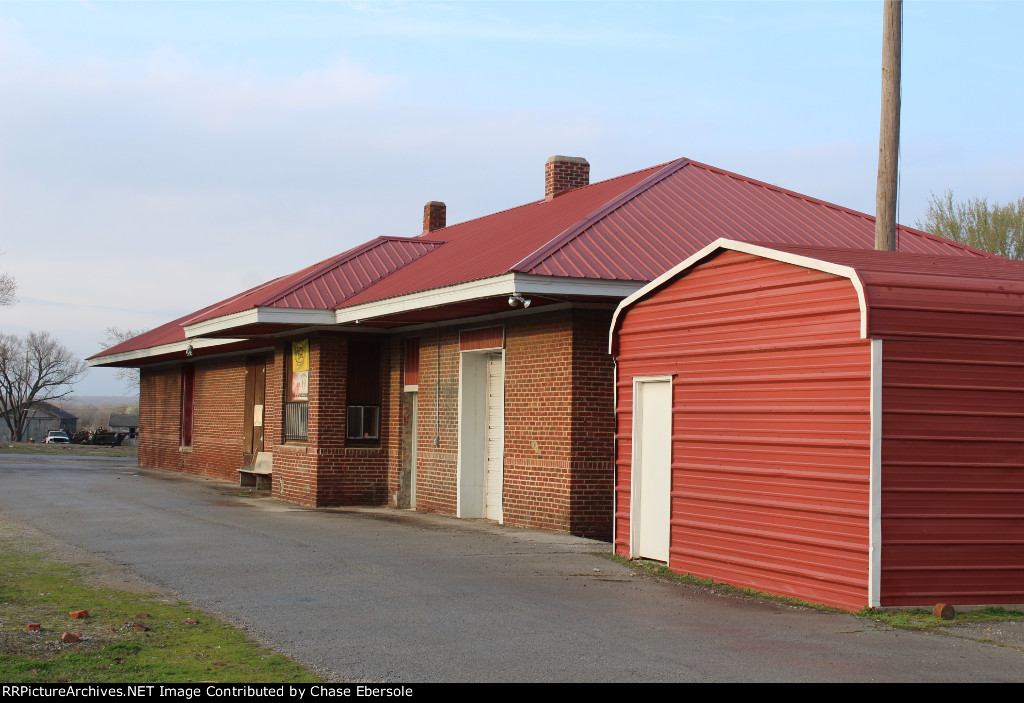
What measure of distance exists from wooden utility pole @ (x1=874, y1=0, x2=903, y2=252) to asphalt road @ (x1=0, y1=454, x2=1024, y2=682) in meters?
5.18

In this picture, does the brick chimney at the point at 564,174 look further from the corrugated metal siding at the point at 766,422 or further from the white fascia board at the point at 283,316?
the corrugated metal siding at the point at 766,422

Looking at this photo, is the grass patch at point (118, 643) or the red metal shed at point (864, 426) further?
the red metal shed at point (864, 426)

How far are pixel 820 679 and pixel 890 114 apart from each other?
839 centimetres

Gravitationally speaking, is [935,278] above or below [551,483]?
above

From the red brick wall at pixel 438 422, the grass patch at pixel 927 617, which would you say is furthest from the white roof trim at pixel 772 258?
the red brick wall at pixel 438 422

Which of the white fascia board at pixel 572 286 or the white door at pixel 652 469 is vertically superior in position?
the white fascia board at pixel 572 286

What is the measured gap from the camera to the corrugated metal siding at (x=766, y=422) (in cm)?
977

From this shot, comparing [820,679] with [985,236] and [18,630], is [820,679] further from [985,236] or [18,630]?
[985,236]

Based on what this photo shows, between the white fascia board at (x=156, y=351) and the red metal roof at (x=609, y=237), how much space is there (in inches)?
204

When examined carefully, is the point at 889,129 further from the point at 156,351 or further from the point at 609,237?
the point at 156,351

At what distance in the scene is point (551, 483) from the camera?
16.1 meters

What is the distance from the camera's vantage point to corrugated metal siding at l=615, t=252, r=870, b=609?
9.77m

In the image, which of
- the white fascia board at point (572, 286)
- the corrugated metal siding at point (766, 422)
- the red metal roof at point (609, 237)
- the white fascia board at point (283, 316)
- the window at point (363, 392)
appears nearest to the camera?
the corrugated metal siding at point (766, 422)

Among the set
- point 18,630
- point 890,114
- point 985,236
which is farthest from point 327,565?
point 985,236
